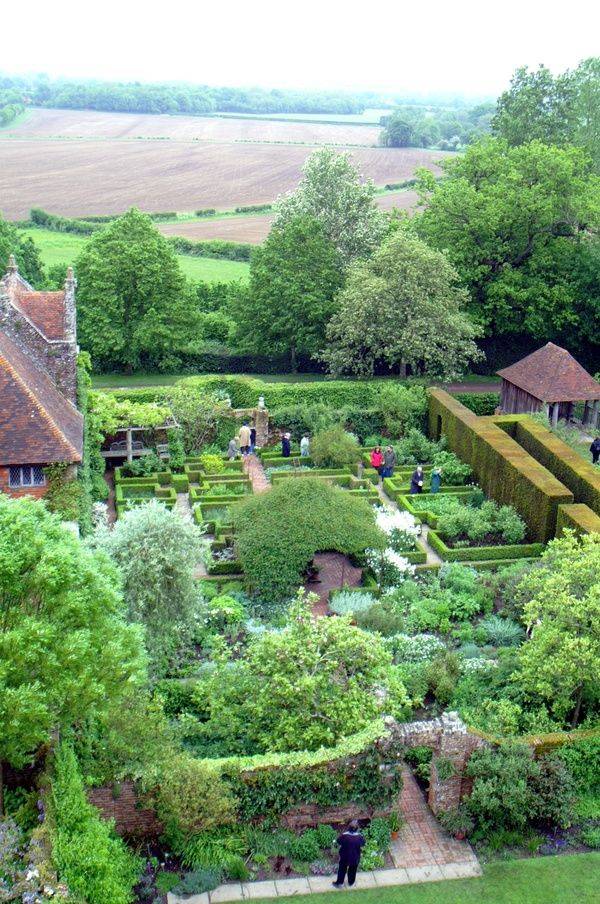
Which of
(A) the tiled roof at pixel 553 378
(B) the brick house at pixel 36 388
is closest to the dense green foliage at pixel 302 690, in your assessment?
(B) the brick house at pixel 36 388

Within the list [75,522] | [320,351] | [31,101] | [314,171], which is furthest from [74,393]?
[31,101]

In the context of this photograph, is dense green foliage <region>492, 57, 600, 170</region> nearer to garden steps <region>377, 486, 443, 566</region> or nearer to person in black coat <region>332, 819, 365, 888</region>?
garden steps <region>377, 486, 443, 566</region>

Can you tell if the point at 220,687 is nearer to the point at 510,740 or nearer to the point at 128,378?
the point at 510,740

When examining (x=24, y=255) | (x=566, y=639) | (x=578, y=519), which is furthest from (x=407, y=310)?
(x=566, y=639)

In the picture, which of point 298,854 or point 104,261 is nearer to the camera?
point 298,854

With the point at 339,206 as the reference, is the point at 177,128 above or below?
above

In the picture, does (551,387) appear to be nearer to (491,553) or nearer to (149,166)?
(491,553)
